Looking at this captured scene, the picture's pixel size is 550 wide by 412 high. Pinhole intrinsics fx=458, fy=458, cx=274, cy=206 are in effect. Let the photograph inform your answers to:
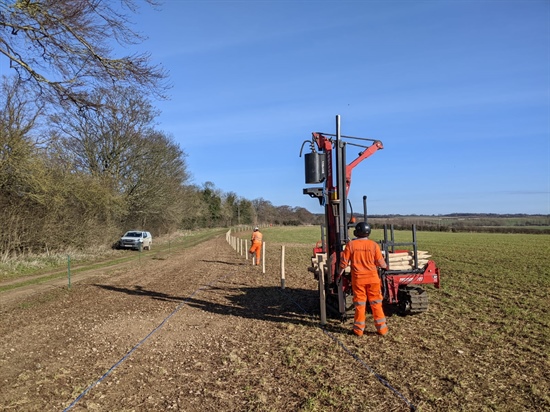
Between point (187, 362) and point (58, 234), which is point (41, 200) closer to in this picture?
point (58, 234)

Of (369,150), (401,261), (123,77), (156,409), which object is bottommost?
(156,409)

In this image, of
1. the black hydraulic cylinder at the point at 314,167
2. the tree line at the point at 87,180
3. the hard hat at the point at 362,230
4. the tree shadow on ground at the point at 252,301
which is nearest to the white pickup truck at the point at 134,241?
the tree line at the point at 87,180

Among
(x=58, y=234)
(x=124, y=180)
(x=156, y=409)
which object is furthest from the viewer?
(x=124, y=180)

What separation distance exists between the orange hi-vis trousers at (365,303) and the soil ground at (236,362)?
235mm

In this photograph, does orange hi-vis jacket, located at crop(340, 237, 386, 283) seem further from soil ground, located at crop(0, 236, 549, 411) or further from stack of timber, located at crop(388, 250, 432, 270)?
stack of timber, located at crop(388, 250, 432, 270)

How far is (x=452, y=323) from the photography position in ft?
28.8

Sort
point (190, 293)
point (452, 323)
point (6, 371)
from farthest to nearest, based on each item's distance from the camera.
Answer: point (190, 293) → point (452, 323) → point (6, 371)

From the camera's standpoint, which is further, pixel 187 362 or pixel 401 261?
pixel 401 261

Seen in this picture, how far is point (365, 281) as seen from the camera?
7586 millimetres

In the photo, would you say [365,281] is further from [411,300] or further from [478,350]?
[478,350]

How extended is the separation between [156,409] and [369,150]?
20.8 ft

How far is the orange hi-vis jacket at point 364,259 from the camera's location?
7594 mm

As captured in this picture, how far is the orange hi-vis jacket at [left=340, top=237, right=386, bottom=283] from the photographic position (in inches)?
299

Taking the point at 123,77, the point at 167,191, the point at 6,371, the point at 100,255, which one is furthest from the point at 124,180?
the point at 6,371
